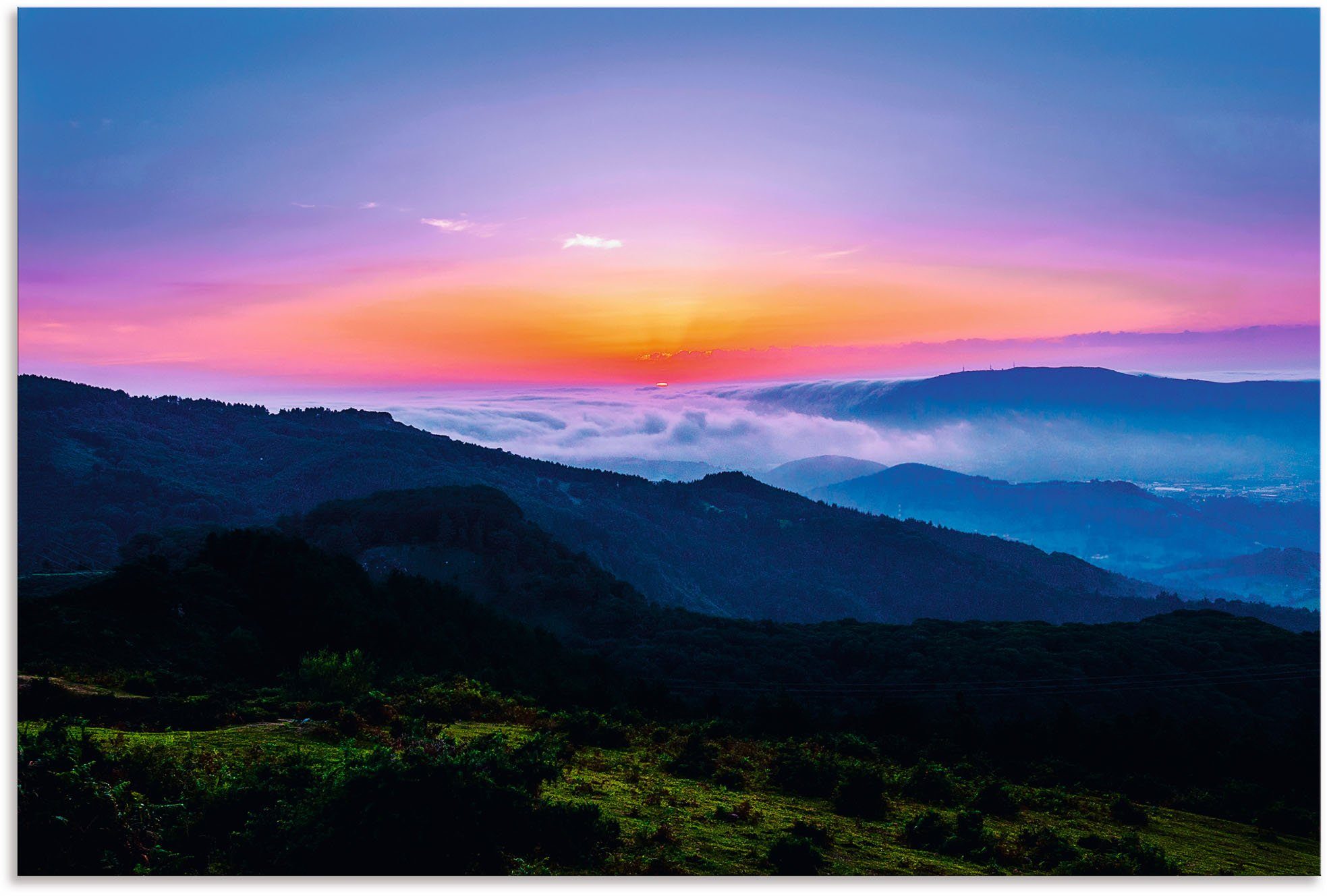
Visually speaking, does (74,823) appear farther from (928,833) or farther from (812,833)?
(928,833)

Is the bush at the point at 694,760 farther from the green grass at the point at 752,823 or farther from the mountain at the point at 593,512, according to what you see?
the mountain at the point at 593,512

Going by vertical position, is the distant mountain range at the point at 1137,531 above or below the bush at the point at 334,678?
below

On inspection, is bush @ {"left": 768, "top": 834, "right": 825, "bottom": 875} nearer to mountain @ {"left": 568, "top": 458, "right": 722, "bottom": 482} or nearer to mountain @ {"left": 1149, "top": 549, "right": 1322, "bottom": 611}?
mountain @ {"left": 1149, "top": 549, "right": 1322, "bottom": 611}

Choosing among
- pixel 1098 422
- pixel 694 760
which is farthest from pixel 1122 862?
pixel 1098 422

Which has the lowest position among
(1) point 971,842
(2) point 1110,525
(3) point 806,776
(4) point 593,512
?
(2) point 1110,525

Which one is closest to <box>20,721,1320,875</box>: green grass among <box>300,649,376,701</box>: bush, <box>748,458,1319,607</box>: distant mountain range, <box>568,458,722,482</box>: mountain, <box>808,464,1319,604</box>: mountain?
<box>300,649,376,701</box>: bush

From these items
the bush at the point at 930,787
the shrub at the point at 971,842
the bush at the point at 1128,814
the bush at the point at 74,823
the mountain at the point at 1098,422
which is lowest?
the bush at the point at 1128,814

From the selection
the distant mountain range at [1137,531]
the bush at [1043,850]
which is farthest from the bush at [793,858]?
the distant mountain range at [1137,531]
